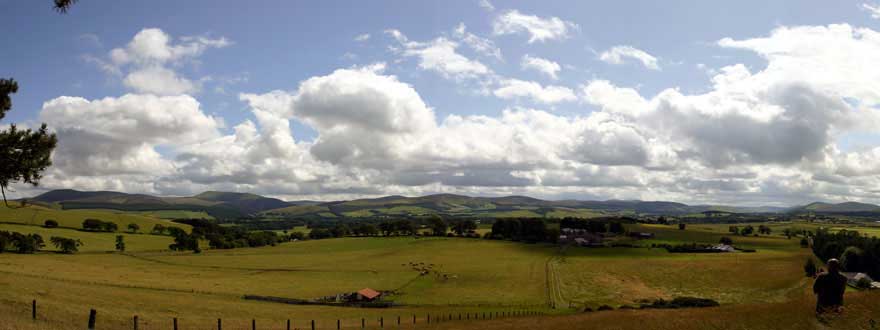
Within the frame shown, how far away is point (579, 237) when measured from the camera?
17112 centimetres

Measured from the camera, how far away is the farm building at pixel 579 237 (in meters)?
161

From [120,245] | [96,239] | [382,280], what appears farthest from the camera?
[96,239]

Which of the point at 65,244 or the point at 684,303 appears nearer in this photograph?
the point at 684,303

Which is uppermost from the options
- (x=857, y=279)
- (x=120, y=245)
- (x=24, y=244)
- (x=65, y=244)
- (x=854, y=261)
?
(x=24, y=244)

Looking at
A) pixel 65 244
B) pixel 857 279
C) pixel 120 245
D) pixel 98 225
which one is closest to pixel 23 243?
pixel 65 244

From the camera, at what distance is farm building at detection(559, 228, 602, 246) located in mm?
161337

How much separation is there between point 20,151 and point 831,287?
41911mm

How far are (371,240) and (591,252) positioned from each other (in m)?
77.8

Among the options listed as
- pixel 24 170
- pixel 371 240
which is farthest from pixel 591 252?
pixel 24 170

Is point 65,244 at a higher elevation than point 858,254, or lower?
higher

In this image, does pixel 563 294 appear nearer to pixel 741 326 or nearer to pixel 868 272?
pixel 741 326

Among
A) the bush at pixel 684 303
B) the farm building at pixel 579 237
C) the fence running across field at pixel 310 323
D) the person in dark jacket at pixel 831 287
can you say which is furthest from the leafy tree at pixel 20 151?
the farm building at pixel 579 237

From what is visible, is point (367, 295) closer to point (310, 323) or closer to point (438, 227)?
point (310, 323)

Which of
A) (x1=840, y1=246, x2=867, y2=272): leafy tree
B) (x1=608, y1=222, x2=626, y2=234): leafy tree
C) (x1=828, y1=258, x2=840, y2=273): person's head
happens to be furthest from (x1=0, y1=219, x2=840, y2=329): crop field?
(x1=608, y1=222, x2=626, y2=234): leafy tree
